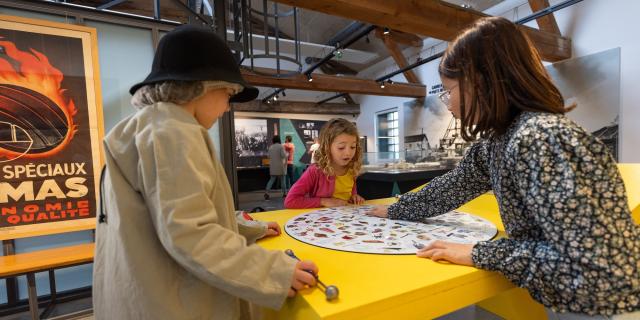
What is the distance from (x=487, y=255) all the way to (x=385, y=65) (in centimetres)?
791

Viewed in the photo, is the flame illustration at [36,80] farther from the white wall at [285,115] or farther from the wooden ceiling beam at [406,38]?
the white wall at [285,115]

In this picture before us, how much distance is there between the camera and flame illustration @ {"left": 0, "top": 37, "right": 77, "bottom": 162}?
1.86 meters

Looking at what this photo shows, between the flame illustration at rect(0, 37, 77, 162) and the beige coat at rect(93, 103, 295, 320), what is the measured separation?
1.88 meters

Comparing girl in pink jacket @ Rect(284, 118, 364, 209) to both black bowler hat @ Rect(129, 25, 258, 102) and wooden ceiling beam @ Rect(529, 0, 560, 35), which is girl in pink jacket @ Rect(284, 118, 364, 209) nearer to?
black bowler hat @ Rect(129, 25, 258, 102)

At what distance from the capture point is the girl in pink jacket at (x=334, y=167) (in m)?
1.83

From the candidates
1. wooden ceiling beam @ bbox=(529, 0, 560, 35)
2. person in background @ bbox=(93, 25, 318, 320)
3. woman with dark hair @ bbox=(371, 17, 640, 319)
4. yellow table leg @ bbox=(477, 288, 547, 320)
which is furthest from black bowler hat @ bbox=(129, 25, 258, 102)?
wooden ceiling beam @ bbox=(529, 0, 560, 35)

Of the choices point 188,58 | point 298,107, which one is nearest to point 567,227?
point 188,58

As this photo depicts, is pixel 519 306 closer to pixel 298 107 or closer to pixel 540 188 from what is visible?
pixel 540 188

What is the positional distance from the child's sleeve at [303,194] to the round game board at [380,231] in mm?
271

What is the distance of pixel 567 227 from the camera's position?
0.60 metres

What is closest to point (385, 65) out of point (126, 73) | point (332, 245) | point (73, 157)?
point (126, 73)

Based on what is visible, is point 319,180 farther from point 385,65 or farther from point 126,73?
point 385,65

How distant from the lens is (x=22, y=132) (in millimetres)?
1926

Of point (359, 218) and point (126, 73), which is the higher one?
point (126, 73)
